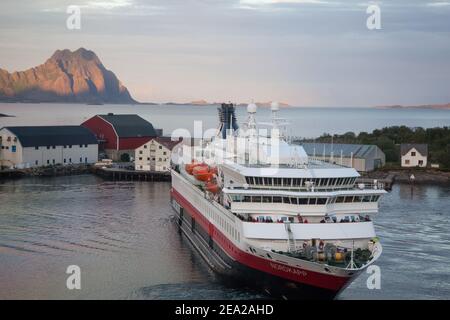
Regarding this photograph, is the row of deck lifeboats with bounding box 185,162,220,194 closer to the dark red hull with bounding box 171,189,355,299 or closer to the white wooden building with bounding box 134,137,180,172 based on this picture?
the dark red hull with bounding box 171,189,355,299

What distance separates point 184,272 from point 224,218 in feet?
6.82

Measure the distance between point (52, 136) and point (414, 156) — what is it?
23.2 metres

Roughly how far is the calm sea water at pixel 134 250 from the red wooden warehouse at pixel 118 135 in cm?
1618

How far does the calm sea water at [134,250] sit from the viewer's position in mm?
18531

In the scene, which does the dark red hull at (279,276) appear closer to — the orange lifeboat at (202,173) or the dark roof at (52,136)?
the orange lifeboat at (202,173)

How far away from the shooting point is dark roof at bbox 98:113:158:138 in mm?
52103

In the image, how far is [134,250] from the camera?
74.5 ft

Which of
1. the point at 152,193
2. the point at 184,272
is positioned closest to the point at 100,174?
the point at 152,193

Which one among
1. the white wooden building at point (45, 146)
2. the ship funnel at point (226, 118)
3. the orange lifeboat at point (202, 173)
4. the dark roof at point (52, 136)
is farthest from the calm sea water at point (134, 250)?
the dark roof at point (52, 136)

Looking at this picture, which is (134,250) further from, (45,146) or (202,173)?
(45,146)

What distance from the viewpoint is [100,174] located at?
4519 cm

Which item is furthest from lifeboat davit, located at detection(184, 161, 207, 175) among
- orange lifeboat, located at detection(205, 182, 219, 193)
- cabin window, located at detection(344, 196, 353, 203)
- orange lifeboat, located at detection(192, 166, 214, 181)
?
cabin window, located at detection(344, 196, 353, 203)

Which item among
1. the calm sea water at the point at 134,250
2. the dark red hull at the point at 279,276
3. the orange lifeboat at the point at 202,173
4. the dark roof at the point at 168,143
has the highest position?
the orange lifeboat at the point at 202,173

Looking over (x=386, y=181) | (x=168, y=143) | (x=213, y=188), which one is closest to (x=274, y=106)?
(x=213, y=188)
